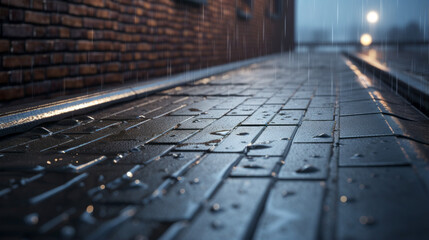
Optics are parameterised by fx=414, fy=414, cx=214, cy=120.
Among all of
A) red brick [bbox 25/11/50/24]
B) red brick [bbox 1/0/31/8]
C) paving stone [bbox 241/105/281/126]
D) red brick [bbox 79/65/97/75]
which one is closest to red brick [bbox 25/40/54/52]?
red brick [bbox 25/11/50/24]

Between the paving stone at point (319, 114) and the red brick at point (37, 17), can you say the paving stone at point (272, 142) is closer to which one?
the paving stone at point (319, 114)

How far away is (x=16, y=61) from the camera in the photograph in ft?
11.0

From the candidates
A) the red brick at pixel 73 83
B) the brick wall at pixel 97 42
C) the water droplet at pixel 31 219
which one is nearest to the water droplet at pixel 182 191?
the water droplet at pixel 31 219

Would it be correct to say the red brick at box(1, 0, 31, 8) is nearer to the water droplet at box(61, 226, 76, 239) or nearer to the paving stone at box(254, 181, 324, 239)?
the water droplet at box(61, 226, 76, 239)

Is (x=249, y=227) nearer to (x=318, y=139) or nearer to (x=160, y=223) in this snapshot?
(x=160, y=223)

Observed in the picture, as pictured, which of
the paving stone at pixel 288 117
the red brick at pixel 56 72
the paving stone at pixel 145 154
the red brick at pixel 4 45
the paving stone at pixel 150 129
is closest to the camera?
the paving stone at pixel 145 154

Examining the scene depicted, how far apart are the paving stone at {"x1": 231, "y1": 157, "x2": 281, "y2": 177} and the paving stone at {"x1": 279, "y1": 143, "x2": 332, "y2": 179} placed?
0.16ft

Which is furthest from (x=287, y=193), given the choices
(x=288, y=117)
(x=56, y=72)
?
(x=56, y=72)

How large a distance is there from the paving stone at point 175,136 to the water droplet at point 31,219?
1080 millimetres

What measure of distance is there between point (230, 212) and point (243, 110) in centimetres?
218

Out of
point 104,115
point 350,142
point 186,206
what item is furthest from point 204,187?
point 104,115

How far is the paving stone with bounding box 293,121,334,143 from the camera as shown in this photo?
88.7 inches

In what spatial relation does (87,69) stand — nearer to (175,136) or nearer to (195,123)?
(195,123)

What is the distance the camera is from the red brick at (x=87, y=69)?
14.1ft
